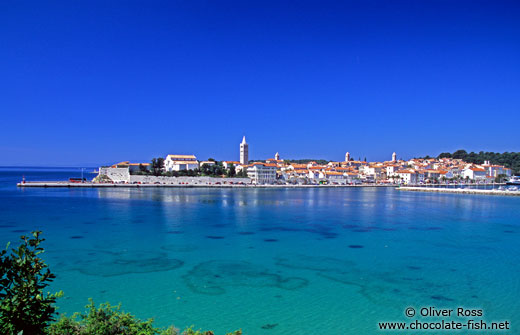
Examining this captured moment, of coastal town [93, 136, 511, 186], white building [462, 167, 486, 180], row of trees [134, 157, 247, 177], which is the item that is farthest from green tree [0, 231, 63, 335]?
white building [462, 167, 486, 180]

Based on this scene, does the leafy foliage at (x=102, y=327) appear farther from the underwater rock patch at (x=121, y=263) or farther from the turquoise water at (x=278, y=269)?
the underwater rock patch at (x=121, y=263)

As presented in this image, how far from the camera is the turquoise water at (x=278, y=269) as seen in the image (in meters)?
7.66

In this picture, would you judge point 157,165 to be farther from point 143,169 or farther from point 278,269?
point 278,269

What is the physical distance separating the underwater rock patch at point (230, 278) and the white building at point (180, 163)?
55262 mm

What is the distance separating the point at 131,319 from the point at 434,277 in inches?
344

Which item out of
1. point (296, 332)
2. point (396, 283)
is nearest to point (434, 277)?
point (396, 283)

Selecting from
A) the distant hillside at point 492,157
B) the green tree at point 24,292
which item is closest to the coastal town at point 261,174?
the distant hillside at point 492,157

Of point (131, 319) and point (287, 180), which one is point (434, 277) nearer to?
point (131, 319)

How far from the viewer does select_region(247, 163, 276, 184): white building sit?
211 ft

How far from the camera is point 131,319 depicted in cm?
504

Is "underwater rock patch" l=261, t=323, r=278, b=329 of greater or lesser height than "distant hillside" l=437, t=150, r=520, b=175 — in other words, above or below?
below

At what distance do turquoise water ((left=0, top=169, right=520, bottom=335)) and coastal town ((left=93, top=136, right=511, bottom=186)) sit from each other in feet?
126

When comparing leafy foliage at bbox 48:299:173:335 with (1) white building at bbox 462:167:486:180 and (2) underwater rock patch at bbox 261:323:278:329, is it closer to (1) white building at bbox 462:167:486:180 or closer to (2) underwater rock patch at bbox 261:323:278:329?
(2) underwater rock patch at bbox 261:323:278:329

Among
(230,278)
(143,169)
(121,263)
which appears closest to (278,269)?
(230,278)
